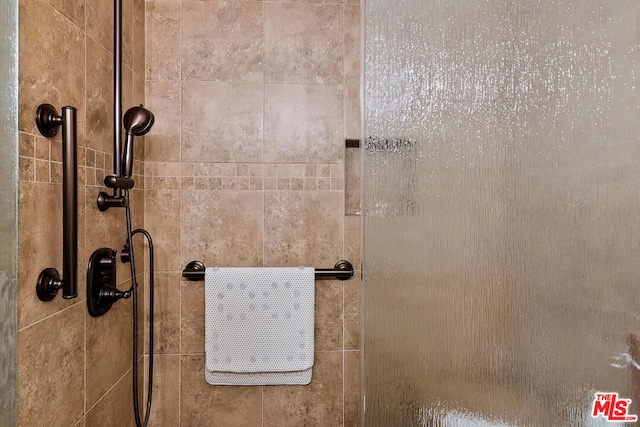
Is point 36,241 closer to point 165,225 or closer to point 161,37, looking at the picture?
point 165,225

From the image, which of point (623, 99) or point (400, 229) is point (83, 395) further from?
point (623, 99)

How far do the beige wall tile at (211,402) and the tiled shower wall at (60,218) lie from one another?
0.63 ft

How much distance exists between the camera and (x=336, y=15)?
1.41 metres

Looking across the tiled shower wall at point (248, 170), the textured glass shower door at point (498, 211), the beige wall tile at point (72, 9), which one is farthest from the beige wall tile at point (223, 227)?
the textured glass shower door at point (498, 211)

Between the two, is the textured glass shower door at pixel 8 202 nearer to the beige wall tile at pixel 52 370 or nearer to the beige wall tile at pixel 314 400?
the beige wall tile at pixel 52 370

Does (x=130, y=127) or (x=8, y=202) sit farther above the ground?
(x=130, y=127)

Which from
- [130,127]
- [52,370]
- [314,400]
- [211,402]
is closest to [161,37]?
[130,127]

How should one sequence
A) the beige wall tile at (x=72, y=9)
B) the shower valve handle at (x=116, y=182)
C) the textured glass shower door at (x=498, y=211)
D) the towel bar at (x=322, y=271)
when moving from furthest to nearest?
the towel bar at (x=322, y=271)
the shower valve handle at (x=116, y=182)
the beige wall tile at (x=72, y=9)
the textured glass shower door at (x=498, y=211)

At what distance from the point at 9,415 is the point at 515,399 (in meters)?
0.65

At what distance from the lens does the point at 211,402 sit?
4.57ft

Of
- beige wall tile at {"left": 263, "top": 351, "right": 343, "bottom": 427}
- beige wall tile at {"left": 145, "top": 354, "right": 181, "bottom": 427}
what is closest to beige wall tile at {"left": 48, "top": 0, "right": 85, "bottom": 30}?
beige wall tile at {"left": 145, "top": 354, "right": 181, "bottom": 427}

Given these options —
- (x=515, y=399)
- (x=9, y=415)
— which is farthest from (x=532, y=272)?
(x=9, y=415)

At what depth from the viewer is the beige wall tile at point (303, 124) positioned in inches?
55.4

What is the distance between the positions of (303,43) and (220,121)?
1.39 feet
